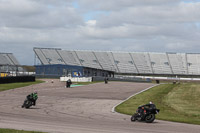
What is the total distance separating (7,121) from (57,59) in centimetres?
10037

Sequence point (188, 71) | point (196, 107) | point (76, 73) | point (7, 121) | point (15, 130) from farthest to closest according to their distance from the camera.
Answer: point (188, 71)
point (76, 73)
point (196, 107)
point (7, 121)
point (15, 130)

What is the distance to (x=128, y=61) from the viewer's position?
387ft

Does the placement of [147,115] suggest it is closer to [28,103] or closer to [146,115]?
[146,115]

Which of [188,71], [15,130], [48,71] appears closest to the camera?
[15,130]

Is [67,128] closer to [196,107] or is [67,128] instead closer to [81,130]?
[81,130]

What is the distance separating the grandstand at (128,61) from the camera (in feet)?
371

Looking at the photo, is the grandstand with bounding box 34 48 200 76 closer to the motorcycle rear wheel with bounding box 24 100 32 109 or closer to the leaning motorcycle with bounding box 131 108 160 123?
the motorcycle rear wheel with bounding box 24 100 32 109

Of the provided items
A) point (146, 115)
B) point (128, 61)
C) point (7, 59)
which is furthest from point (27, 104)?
point (7, 59)

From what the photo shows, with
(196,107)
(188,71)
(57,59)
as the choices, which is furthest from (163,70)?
(196,107)

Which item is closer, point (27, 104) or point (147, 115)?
point (147, 115)

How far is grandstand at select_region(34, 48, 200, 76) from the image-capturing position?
113 m

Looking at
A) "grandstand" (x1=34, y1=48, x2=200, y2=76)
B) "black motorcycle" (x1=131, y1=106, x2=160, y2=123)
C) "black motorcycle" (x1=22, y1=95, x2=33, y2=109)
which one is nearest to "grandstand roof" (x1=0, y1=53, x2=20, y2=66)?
"grandstand" (x1=34, y1=48, x2=200, y2=76)

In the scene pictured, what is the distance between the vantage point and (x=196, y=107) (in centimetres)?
3025

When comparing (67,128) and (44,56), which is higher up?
Result: (44,56)
